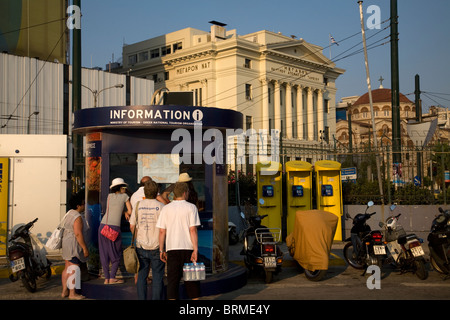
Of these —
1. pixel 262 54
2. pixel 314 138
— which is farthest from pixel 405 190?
pixel 314 138

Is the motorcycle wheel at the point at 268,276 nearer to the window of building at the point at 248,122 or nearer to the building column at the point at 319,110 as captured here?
the window of building at the point at 248,122

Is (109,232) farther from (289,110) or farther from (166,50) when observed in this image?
(166,50)

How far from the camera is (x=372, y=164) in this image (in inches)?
650

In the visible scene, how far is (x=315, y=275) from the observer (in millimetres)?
9250

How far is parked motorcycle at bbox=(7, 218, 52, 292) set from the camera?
8445 millimetres

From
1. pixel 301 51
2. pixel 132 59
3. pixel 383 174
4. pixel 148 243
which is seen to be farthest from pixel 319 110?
pixel 148 243

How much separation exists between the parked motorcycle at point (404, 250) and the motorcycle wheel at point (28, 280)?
6063 millimetres

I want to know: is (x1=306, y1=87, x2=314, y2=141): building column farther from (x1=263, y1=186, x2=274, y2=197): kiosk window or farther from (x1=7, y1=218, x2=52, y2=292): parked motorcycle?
(x1=7, y1=218, x2=52, y2=292): parked motorcycle

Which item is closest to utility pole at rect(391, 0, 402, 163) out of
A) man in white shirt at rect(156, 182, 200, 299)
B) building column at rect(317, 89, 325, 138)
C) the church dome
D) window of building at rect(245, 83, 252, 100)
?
man in white shirt at rect(156, 182, 200, 299)

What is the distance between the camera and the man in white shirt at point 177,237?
650cm

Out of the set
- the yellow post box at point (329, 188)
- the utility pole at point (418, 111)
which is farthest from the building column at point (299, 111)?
the yellow post box at point (329, 188)

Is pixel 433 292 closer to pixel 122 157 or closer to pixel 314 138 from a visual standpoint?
pixel 122 157

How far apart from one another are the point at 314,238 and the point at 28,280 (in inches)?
186

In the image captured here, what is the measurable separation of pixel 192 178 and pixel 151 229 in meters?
2.73
